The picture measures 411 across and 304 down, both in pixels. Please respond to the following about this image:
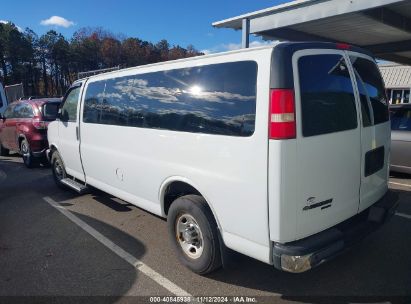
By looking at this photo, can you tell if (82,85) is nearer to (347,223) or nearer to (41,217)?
(41,217)

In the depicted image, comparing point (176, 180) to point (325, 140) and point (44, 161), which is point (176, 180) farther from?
point (44, 161)

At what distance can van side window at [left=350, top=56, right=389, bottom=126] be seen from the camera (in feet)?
11.6

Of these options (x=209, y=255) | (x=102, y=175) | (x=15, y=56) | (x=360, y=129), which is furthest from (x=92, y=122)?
(x=15, y=56)

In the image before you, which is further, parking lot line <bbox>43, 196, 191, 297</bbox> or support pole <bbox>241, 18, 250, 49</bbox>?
support pole <bbox>241, 18, 250, 49</bbox>

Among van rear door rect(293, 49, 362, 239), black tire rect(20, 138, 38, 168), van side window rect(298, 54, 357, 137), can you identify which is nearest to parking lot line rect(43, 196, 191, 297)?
van rear door rect(293, 49, 362, 239)

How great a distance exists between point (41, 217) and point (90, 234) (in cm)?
123

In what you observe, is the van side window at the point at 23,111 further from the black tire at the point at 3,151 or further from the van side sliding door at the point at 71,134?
the van side sliding door at the point at 71,134

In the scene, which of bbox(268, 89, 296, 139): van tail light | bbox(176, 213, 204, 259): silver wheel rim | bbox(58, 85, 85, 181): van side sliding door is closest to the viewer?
bbox(268, 89, 296, 139): van tail light

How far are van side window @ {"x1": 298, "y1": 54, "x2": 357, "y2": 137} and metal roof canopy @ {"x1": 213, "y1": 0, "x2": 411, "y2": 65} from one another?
5248 millimetres

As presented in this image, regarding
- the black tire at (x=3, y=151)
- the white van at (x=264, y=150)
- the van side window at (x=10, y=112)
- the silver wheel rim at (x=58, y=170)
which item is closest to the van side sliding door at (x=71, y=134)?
the silver wheel rim at (x=58, y=170)

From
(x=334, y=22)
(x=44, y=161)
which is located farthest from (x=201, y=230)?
(x=334, y=22)

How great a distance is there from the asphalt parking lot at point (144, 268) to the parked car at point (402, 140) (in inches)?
68.7

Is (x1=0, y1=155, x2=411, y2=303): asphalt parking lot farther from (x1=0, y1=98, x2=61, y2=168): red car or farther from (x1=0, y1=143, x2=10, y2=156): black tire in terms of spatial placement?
(x1=0, y1=143, x2=10, y2=156): black tire

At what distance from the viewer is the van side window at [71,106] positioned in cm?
599
